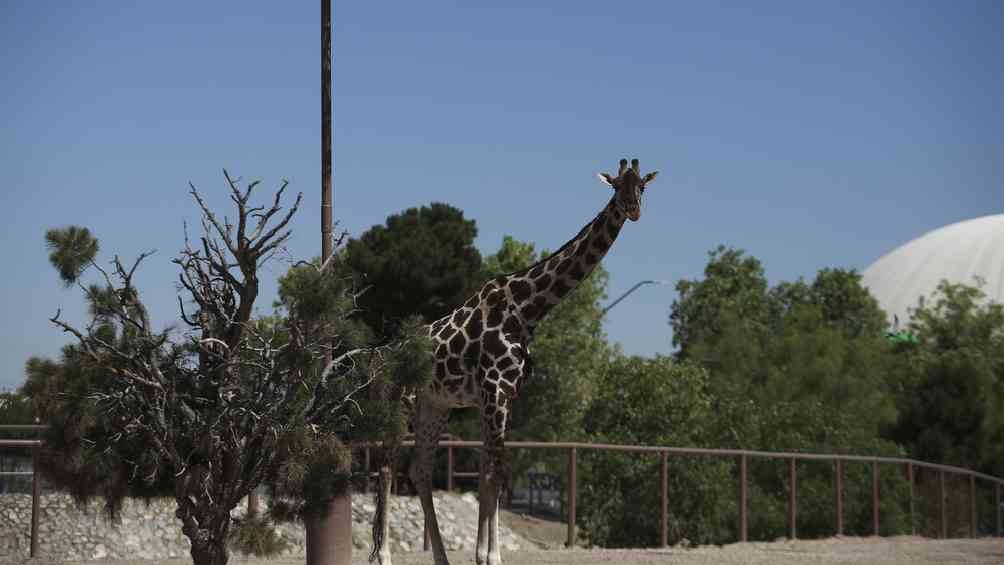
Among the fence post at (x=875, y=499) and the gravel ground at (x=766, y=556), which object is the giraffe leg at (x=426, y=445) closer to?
the gravel ground at (x=766, y=556)

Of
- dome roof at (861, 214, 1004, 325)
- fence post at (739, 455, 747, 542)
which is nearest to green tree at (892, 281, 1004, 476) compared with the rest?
fence post at (739, 455, 747, 542)

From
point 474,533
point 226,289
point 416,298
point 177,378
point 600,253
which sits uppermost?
point 416,298

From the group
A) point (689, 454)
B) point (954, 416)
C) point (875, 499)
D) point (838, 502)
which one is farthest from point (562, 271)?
point (954, 416)

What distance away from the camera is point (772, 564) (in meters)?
14.6

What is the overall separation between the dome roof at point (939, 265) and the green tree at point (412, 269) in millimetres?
67300

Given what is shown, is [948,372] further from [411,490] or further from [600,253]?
[600,253]

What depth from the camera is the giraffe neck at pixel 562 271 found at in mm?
12266

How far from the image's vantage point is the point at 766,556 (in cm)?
1592

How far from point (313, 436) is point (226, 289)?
4.07 feet

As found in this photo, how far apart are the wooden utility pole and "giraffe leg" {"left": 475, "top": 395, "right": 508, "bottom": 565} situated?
1.18m

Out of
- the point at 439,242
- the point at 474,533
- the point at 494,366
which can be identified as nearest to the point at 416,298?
the point at 439,242

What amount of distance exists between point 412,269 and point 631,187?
69.4 ft

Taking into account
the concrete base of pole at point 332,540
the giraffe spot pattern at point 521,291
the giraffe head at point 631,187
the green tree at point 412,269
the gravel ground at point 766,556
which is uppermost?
the green tree at point 412,269

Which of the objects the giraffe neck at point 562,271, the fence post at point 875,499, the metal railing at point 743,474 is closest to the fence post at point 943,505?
the metal railing at point 743,474
